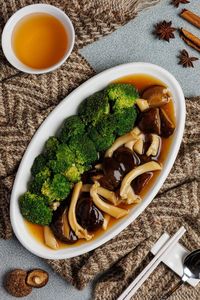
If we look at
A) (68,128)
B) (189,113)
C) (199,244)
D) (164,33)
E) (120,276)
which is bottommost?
(120,276)

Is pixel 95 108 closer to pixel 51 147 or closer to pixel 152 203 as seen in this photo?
pixel 51 147

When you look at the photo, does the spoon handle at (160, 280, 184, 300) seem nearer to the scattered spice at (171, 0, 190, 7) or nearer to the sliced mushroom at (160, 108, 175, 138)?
the sliced mushroom at (160, 108, 175, 138)

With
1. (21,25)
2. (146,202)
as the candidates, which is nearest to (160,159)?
(146,202)

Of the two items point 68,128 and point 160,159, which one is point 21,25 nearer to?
point 68,128

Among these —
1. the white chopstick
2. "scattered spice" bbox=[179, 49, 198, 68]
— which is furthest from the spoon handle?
"scattered spice" bbox=[179, 49, 198, 68]

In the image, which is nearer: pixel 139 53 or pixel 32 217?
pixel 32 217

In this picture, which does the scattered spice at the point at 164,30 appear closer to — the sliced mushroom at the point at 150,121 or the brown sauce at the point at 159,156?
the brown sauce at the point at 159,156
